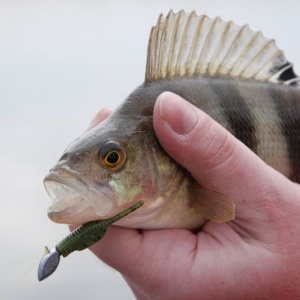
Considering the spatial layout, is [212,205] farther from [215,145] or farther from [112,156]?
[112,156]

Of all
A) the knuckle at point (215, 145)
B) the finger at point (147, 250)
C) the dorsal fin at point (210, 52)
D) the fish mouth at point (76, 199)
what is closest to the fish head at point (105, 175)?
the fish mouth at point (76, 199)

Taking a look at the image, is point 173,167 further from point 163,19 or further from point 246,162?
point 163,19

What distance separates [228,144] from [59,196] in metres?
0.66

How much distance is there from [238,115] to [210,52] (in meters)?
0.40

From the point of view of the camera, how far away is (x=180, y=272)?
2104 millimetres

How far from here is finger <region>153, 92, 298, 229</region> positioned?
6.48 ft

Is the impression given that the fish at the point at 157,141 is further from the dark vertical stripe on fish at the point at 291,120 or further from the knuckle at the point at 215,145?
the knuckle at the point at 215,145

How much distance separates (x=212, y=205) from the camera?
2.05 m

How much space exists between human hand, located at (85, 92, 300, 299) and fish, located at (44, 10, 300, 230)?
0.25 ft

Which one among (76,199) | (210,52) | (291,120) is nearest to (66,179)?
(76,199)

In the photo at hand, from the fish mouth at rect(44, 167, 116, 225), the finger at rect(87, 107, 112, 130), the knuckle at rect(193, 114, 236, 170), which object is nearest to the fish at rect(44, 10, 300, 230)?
the fish mouth at rect(44, 167, 116, 225)

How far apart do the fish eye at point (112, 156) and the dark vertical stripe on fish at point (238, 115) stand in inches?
21.8

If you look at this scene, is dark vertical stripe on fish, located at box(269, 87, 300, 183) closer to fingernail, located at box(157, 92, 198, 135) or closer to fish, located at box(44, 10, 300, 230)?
fish, located at box(44, 10, 300, 230)

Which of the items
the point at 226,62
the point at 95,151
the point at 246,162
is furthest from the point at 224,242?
the point at 226,62
